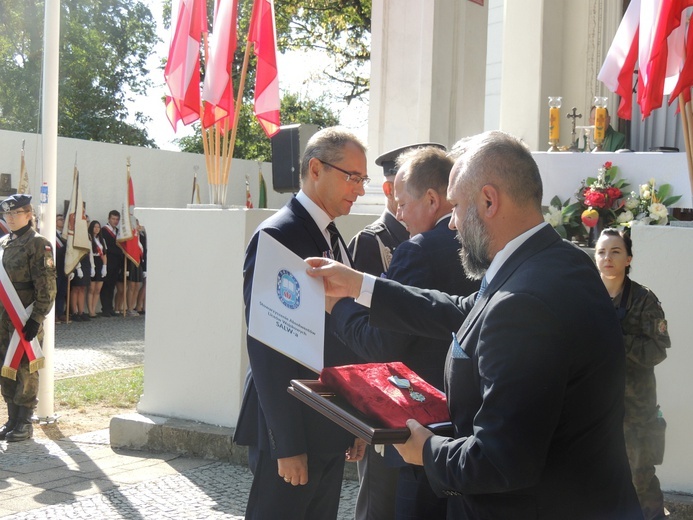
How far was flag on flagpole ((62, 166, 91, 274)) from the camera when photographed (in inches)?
680

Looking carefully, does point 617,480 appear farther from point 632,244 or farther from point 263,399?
point 632,244

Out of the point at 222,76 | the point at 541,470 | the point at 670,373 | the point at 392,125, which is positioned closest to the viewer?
the point at 541,470

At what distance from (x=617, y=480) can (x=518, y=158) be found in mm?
785

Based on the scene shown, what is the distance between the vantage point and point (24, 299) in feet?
26.0

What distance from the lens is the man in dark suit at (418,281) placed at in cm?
307

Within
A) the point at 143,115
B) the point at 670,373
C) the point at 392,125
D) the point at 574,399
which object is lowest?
the point at 670,373

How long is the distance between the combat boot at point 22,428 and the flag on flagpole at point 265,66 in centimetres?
329

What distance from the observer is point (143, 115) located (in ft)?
120

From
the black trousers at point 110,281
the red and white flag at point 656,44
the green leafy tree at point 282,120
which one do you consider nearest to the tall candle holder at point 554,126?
the red and white flag at point 656,44

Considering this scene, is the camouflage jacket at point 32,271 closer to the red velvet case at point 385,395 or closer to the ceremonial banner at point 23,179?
the red velvet case at point 385,395

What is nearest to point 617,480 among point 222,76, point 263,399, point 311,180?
point 263,399

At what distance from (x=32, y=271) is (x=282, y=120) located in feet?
75.6

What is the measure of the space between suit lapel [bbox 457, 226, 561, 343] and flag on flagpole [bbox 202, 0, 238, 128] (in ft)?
18.5

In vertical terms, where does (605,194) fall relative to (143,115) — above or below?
below
